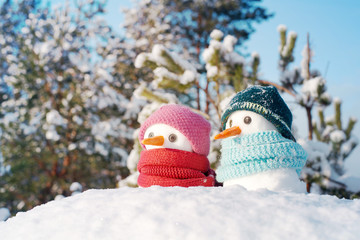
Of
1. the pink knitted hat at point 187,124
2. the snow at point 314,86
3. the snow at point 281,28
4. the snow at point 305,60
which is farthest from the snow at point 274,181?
the snow at point 281,28

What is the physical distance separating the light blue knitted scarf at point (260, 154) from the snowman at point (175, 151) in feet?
1.09

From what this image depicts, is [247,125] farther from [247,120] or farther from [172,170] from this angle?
[172,170]

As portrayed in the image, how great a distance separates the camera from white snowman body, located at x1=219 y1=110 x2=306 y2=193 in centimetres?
152

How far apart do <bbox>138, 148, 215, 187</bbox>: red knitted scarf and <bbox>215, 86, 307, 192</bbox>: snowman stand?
0.26 metres

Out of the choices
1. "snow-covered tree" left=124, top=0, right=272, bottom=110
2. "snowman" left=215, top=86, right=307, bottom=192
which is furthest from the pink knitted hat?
"snow-covered tree" left=124, top=0, right=272, bottom=110

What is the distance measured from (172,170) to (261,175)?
0.59 meters

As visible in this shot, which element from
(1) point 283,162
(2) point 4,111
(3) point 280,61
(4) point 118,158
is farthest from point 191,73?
(2) point 4,111

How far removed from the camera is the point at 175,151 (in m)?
1.93

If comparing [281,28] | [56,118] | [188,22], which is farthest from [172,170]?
[188,22]

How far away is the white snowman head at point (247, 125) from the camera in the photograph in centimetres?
163

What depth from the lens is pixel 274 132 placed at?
161 cm

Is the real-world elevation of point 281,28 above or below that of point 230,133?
above

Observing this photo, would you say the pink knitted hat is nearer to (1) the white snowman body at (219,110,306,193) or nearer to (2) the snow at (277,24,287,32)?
(1) the white snowman body at (219,110,306,193)

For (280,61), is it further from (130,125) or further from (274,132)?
(130,125)
